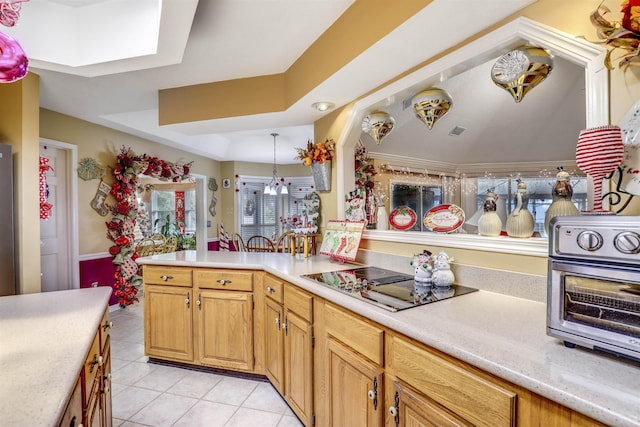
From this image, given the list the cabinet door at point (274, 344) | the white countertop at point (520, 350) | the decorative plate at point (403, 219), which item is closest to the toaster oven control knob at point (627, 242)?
the white countertop at point (520, 350)

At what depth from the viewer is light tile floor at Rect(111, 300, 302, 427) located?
1912 mm

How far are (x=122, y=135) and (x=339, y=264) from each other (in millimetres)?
3657

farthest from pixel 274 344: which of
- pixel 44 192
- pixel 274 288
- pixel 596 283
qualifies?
pixel 44 192

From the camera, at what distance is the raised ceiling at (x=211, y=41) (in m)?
1.51

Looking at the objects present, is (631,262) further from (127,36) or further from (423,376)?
(127,36)

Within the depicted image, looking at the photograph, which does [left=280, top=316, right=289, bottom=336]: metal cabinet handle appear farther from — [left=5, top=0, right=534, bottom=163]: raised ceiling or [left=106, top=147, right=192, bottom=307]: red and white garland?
[left=106, top=147, right=192, bottom=307]: red and white garland

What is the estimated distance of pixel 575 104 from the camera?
2.65 m

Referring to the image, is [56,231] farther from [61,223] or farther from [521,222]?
[521,222]

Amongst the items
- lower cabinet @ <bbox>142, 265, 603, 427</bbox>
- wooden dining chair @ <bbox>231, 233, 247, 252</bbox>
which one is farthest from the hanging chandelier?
lower cabinet @ <bbox>142, 265, 603, 427</bbox>

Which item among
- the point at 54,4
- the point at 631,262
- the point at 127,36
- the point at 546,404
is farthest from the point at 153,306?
the point at 631,262

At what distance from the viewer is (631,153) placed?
99 centimetres

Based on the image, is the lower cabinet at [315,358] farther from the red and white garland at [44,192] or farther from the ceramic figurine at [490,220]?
the red and white garland at [44,192]

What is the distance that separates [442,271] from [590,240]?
2.57 ft

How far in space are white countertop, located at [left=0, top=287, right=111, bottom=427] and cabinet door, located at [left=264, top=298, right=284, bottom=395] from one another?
3.07 ft
